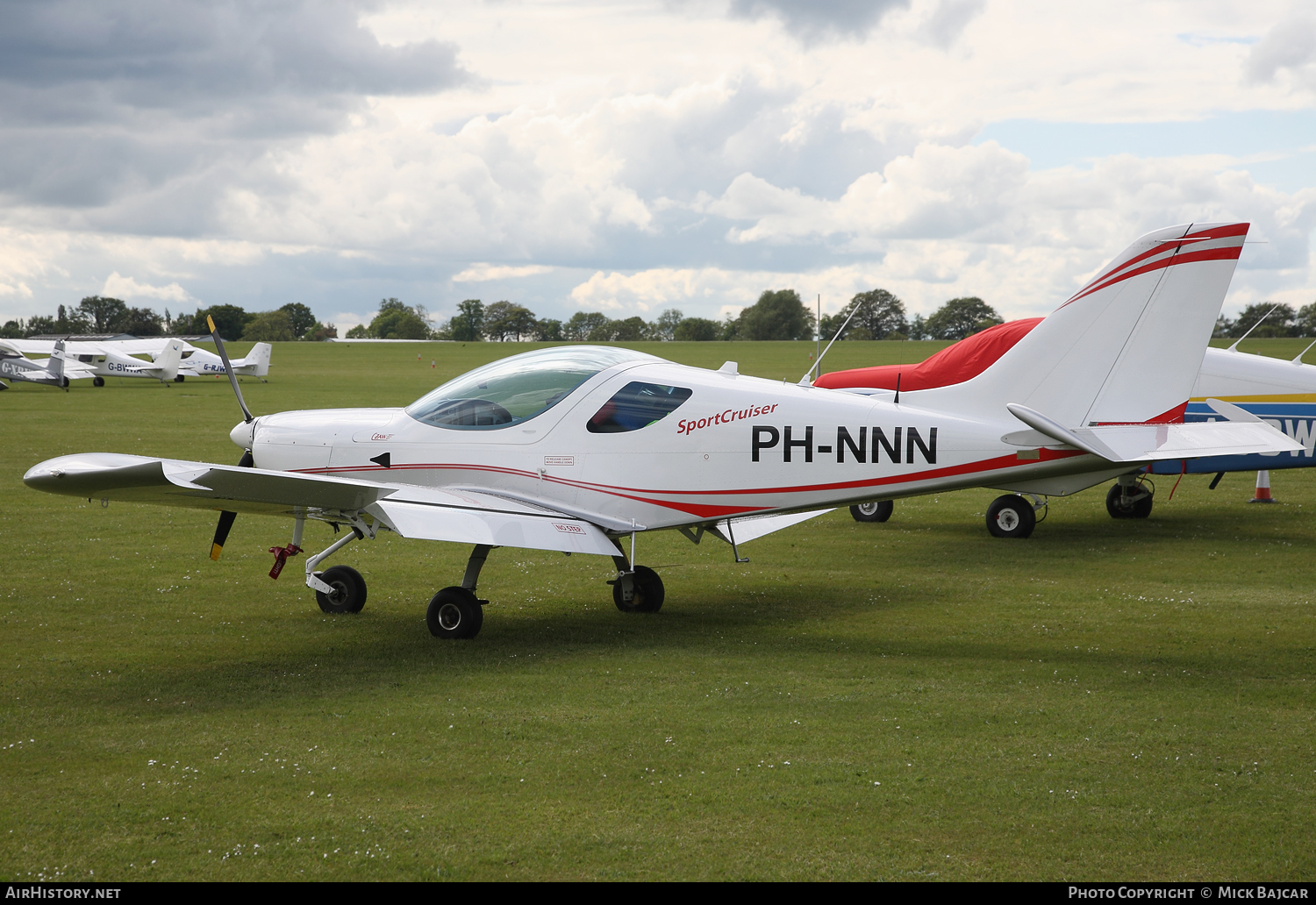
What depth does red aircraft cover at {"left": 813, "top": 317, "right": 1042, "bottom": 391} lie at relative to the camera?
12789mm

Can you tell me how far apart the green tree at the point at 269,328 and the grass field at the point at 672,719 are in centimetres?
11237

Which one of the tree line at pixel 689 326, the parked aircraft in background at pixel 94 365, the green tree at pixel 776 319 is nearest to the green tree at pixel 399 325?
the tree line at pixel 689 326

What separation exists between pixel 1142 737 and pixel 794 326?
10487 cm

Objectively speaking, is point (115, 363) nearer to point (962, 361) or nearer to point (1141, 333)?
point (962, 361)

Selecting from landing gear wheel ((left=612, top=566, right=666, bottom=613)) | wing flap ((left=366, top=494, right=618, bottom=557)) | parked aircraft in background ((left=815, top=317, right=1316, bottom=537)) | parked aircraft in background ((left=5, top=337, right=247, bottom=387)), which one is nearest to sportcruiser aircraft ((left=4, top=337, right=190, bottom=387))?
parked aircraft in background ((left=5, top=337, right=247, bottom=387))

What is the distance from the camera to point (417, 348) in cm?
9481

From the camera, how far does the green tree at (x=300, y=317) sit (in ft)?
436

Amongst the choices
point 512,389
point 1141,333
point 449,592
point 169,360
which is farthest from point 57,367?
point 1141,333

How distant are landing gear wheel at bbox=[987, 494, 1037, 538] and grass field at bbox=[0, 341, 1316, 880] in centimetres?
119

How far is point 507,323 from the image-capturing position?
422 ft

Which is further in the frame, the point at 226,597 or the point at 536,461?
the point at 226,597

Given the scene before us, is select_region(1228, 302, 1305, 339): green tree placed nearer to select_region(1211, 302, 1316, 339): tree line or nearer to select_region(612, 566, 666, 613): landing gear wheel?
select_region(1211, 302, 1316, 339): tree line
